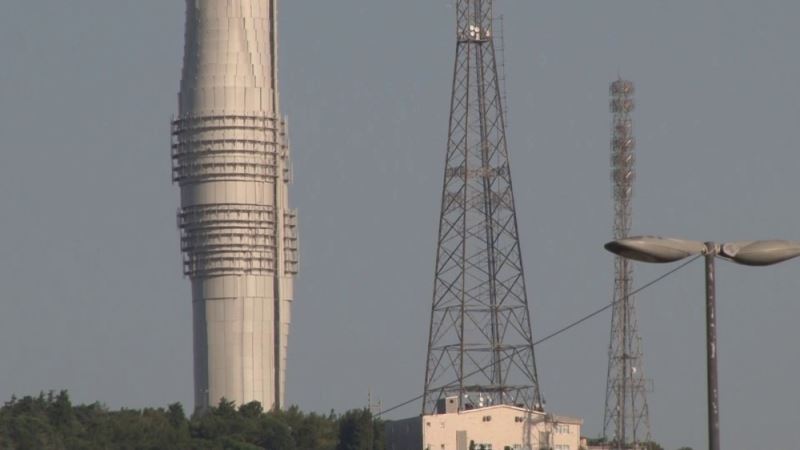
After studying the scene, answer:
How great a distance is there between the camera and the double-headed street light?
136 ft

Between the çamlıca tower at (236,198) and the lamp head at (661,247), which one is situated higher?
the çamlıca tower at (236,198)

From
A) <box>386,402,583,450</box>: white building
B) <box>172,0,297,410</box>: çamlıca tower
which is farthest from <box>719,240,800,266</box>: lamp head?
<box>172,0,297,410</box>: çamlıca tower

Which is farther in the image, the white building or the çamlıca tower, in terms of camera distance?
the çamlıca tower

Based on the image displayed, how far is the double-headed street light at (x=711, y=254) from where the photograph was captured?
41469 millimetres

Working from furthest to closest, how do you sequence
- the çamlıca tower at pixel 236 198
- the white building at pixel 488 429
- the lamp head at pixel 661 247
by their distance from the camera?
the çamlıca tower at pixel 236 198 < the white building at pixel 488 429 < the lamp head at pixel 661 247

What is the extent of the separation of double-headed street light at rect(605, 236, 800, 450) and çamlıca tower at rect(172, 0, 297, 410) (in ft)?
495

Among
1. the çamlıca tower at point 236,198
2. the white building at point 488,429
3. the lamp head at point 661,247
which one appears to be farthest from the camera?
the çamlıca tower at point 236,198

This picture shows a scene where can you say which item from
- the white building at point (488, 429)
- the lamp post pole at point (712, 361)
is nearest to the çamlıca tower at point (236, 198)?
the white building at point (488, 429)

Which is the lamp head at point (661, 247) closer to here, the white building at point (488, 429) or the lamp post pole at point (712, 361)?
the lamp post pole at point (712, 361)

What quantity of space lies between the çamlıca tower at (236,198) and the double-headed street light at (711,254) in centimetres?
15096

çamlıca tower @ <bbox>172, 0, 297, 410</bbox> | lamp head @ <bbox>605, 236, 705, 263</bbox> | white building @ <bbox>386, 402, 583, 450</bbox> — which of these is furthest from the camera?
çamlıca tower @ <bbox>172, 0, 297, 410</bbox>

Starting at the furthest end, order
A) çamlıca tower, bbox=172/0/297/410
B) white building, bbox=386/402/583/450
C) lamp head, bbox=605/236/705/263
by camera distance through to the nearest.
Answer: çamlıca tower, bbox=172/0/297/410 → white building, bbox=386/402/583/450 → lamp head, bbox=605/236/705/263

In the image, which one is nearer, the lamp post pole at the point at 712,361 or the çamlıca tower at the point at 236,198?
the lamp post pole at the point at 712,361

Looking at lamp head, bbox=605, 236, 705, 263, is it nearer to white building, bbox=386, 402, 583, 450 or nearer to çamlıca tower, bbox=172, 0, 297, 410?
white building, bbox=386, 402, 583, 450
